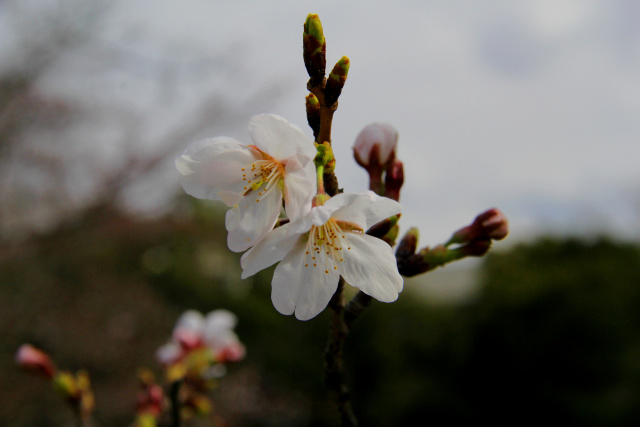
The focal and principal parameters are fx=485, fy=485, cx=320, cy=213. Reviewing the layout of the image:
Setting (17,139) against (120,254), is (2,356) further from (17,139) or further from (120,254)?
(120,254)

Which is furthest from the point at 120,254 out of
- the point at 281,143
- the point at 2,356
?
the point at 281,143

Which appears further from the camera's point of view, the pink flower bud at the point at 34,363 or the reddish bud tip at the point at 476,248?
the pink flower bud at the point at 34,363

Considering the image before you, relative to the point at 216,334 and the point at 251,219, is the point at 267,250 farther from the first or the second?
the point at 216,334

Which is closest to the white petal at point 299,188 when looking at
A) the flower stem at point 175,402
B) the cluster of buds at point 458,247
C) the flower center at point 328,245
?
the flower center at point 328,245

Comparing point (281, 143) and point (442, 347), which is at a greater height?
point (281, 143)

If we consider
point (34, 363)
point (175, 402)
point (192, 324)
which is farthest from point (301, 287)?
point (192, 324)

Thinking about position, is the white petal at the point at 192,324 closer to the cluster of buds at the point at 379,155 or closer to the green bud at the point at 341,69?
the cluster of buds at the point at 379,155
